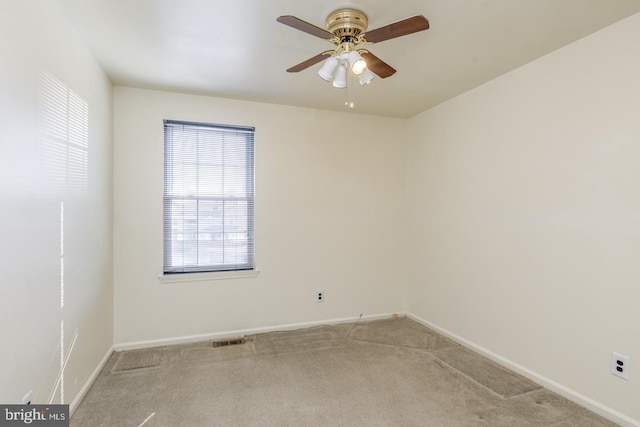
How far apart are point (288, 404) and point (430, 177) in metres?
2.71

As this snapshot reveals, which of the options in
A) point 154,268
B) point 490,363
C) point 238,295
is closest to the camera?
point 490,363

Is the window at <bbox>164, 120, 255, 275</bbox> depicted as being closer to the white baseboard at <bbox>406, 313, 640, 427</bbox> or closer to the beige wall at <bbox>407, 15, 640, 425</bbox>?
the beige wall at <bbox>407, 15, 640, 425</bbox>

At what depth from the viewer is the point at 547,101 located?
2.47m

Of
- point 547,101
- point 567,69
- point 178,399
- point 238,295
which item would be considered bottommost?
point 178,399

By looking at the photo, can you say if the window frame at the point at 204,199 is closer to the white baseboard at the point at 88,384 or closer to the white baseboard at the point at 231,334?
the white baseboard at the point at 231,334

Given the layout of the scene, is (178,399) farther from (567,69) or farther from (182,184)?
(567,69)

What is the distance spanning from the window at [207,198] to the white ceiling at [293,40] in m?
0.49

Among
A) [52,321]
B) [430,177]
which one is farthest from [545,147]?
[52,321]

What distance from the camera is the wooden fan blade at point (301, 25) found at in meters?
1.58

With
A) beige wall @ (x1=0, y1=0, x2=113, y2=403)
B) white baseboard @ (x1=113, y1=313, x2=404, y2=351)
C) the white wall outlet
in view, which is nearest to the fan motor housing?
beige wall @ (x1=0, y1=0, x2=113, y2=403)

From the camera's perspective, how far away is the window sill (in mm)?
3240

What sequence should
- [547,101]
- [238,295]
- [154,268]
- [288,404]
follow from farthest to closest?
1. [238,295]
2. [154,268]
3. [547,101]
4. [288,404]

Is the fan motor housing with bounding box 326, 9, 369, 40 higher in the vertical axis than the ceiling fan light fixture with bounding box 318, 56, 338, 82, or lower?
higher

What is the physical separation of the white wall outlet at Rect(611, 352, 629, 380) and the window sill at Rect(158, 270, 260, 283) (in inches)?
116
